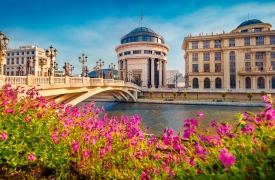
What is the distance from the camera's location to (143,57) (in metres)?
69.2

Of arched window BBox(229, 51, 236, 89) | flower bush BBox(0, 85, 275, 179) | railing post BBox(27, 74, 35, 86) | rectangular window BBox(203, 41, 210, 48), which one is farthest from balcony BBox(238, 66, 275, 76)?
flower bush BBox(0, 85, 275, 179)

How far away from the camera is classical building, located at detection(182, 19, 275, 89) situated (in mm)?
52969

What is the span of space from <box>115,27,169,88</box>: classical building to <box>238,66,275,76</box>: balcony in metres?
29.3

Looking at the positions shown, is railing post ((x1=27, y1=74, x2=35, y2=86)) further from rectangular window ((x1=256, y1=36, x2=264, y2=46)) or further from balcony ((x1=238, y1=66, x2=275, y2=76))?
rectangular window ((x1=256, y1=36, x2=264, y2=46))

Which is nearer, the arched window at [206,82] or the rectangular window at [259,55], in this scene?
the rectangular window at [259,55]

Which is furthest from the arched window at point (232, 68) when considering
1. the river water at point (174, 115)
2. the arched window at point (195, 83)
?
the river water at point (174, 115)

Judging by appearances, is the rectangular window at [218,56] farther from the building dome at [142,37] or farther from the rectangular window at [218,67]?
the building dome at [142,37]

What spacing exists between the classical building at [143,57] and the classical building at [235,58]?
1550 centimetres

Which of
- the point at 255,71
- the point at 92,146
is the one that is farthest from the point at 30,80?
the point at 255,71

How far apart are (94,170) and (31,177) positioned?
168 centimetres

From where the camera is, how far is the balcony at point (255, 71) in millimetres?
51031

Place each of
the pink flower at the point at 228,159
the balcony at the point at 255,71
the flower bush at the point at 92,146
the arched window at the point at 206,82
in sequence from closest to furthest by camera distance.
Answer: the pink flower at the point at 228,159
the flower bush at the point at 92,146
the balcony at the point at 255,71
the arched window at the point at 206,82

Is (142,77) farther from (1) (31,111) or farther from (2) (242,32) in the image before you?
(1) (31,111)

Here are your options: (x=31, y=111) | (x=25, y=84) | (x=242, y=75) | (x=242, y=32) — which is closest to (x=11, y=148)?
(x=31, y=111)
